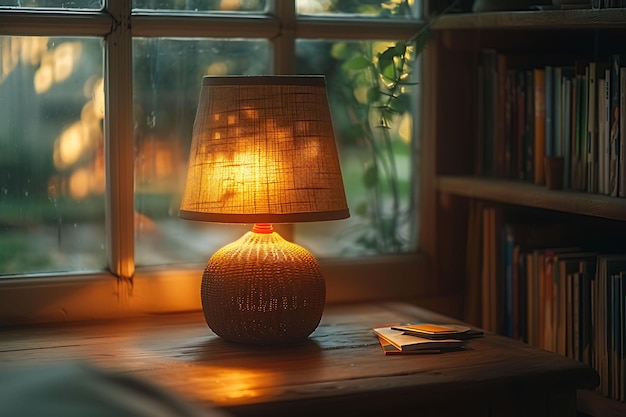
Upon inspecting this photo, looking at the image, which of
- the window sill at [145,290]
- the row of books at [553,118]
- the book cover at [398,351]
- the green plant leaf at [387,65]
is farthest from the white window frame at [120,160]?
the book cover at [398,351]

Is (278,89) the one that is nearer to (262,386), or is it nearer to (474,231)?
(262,386)

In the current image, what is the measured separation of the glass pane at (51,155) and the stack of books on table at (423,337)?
0.66 meters

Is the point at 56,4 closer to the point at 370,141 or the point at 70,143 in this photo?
the point at 70,143

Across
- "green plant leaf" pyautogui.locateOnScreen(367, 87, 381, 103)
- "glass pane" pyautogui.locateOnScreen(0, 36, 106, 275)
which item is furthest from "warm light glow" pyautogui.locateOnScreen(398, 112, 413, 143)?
"glass pane" pyautogui.locateOnScreen(0, 36, 106, 275)

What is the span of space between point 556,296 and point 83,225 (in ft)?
3.35

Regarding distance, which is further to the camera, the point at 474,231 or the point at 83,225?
the point at 474,231

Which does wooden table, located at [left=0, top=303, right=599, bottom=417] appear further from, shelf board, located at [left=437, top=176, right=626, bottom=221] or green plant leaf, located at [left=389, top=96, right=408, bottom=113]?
green plant leaf, located at [left=389, top=96, right=408, bottom=113]

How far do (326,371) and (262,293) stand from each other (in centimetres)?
20

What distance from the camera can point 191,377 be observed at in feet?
5.74

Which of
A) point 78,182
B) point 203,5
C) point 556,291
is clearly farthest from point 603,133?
point 78,182

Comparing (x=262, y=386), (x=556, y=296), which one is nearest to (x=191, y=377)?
(x=262, y=386)

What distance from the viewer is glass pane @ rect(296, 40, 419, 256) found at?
2.39 metres

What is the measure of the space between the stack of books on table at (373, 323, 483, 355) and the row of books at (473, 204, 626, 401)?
0.23 m

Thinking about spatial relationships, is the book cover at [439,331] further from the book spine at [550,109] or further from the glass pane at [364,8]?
the glass pane at [364,8]
